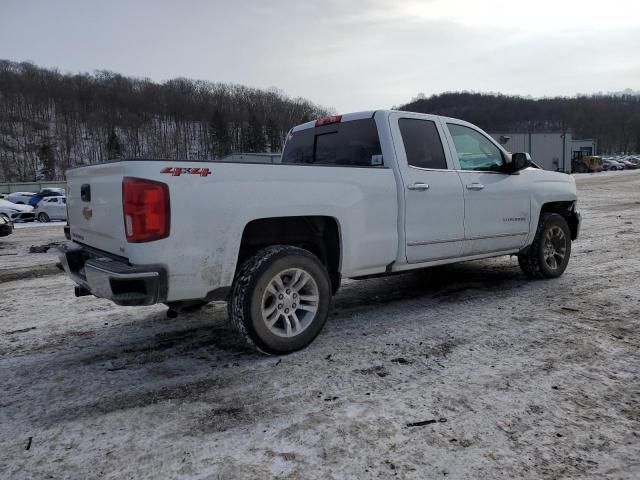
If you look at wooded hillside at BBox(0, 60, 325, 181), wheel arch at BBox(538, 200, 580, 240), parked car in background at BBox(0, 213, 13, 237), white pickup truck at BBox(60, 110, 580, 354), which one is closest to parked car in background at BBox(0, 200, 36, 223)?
parked car in background at BBox(0, 213, 13, 237)

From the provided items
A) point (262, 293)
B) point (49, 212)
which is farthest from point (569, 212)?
point (49, 212)

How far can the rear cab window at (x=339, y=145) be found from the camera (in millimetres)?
4543

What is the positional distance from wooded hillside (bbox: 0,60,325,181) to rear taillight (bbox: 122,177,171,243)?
106 m

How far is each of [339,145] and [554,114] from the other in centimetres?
17277

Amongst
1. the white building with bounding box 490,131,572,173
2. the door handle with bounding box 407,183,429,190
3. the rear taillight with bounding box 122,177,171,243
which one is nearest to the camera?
the rear taillight with bounding box 122,177,171,243

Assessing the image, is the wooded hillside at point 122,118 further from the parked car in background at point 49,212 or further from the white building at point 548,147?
the parked car in background at point 49,212

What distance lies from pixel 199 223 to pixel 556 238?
477 cm

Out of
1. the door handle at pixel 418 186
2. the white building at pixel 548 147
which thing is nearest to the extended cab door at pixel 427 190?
the door handle at pixel 418 186

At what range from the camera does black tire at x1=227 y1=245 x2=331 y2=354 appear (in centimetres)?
343

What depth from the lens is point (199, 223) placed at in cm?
320

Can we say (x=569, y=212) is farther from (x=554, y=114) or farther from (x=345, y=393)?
(x=554, y=114)

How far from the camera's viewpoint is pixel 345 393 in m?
3.02

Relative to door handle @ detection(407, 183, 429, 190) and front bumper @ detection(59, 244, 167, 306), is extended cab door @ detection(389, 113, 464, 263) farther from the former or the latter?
front bumper @ detection(59, 244, 167, 306)

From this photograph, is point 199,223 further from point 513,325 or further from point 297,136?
point 513,325
